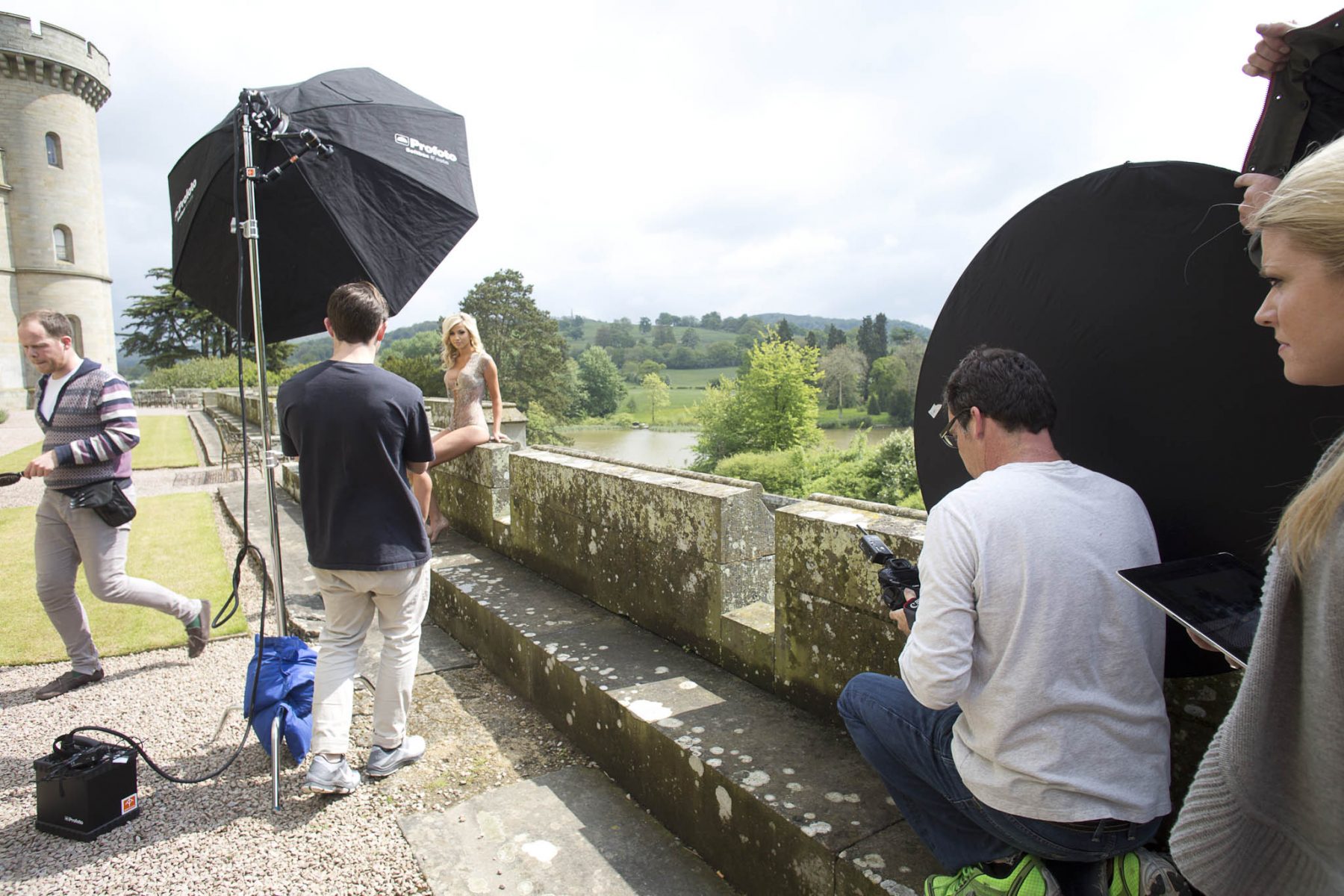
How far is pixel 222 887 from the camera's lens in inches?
95.7

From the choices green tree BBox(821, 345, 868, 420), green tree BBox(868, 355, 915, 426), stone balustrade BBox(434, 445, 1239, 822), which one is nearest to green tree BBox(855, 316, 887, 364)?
green tree BBox(821, 345, 868, 420)

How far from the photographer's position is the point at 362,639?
10.3ft

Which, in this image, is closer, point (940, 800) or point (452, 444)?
point (940, 800)

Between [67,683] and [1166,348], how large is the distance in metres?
5.16

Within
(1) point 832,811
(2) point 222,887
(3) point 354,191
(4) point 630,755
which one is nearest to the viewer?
(1) point 832,811

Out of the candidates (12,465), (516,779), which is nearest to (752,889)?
(516,779)

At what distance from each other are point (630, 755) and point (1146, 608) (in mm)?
1850

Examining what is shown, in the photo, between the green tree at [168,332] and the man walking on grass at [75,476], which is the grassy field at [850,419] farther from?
the man walking on grass at [75,476]

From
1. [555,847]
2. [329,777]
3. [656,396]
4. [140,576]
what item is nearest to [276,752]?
[329,777]

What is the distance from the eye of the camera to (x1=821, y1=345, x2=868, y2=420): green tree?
3725 inches

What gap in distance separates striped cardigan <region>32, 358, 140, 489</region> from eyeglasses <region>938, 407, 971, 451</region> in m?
3.91

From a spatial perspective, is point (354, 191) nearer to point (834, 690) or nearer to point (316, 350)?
point (834, 690)

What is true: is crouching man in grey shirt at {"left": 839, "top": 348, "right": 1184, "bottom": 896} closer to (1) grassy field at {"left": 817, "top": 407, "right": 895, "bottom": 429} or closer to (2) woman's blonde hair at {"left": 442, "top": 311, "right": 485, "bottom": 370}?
(2) woman's blonde hair at {"left": 442, "top": 311, "right": 485, "bottom": 370}

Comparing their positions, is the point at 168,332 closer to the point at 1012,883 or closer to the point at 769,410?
the point at 769,410
